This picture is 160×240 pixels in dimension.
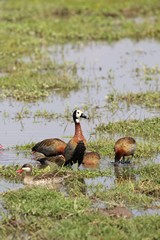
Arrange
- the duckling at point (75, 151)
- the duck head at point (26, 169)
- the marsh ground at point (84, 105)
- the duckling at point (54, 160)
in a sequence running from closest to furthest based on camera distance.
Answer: the marsh ground at point (84, 105)
the duck head at point (26, 169)
the duckling at point (75, 151)
the duckling at point (54, 160)

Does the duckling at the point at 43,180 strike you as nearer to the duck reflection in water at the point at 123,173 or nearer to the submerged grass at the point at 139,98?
the duck reflection in water at the point at 123,173

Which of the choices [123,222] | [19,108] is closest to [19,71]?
[19,108]

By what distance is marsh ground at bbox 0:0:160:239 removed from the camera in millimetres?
8750

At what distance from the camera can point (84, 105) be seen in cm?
1595

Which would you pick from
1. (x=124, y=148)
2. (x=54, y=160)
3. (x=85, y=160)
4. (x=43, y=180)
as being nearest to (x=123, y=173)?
(x=124, y=148)

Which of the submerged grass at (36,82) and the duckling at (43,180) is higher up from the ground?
the duckling at (43,180)

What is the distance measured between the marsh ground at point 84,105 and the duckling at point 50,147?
0.29m

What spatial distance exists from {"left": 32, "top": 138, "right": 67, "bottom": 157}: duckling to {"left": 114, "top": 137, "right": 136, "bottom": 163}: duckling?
933 mm

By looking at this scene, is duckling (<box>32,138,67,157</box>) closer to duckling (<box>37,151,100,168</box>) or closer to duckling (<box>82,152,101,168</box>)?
duckling (<box>37,151,100,168</box>)

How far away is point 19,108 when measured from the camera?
625 inches

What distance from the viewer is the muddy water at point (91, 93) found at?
13883 mm

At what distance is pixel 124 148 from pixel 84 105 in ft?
13.7

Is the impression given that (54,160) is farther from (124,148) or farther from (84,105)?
(84,105)

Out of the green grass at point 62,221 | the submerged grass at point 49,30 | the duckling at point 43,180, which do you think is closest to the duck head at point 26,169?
the duckling at point 43,180
